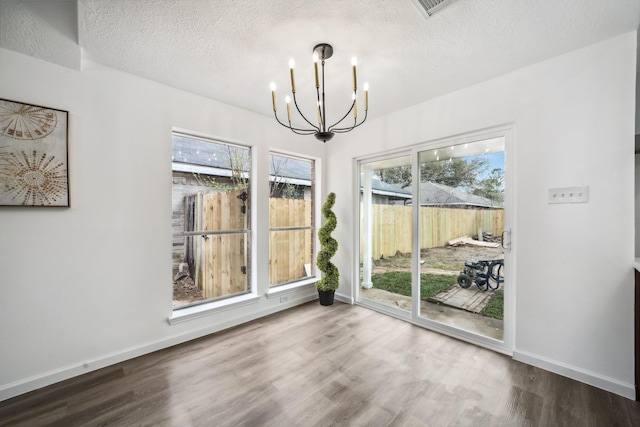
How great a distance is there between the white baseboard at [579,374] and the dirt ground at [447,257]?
0.88 metres

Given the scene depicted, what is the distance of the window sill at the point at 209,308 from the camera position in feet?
8.62

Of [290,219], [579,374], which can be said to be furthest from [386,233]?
[579,374]

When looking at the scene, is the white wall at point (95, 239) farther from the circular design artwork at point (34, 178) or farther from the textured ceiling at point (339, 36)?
the textured ceiling at point (339, 36)

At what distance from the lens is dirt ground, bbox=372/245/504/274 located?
265 centimetres

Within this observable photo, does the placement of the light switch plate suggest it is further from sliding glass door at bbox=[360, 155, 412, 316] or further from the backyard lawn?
sliding glass door at bbox=[360, 155, 412, 316]

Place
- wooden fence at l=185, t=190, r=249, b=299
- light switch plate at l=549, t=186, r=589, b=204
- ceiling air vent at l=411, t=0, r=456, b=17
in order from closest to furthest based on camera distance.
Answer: ceiling air vent at l=411, t=0, r=456, b=17 < light switch plate at l=549, t=186, r=589, b=204 < wooden fence at l=185, t=190, r=249, b=299

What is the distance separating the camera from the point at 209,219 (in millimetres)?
2980

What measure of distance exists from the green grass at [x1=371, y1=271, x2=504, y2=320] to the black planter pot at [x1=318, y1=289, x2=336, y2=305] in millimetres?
643

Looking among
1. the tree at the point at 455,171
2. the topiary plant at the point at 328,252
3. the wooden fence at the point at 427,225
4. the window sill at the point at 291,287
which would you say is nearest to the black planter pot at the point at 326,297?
the topiary plant at the point at 328,252

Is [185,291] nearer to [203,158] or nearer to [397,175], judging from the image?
[203,158]

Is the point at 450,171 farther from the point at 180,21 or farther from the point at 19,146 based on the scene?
the point at 19,146

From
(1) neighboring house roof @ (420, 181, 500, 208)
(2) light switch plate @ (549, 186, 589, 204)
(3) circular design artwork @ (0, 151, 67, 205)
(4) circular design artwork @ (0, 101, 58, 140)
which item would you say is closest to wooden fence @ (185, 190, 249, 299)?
(3) circular design artwork @ (0, 151, 67, 205)

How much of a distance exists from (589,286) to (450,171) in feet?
4.93

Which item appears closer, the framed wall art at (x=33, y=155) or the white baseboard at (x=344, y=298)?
the framed wall art at (x=33, y=155)
